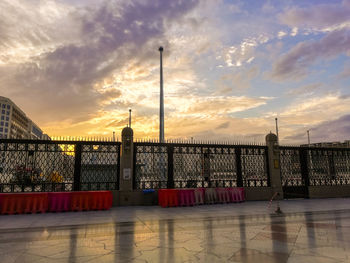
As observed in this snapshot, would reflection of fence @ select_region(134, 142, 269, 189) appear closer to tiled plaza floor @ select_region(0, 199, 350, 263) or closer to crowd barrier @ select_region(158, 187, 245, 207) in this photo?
crowd barrier @ select_region(158, 187, 245, 207)

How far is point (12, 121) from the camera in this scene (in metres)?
125

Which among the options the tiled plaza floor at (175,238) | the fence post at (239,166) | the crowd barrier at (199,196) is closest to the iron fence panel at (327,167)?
the fence post at (239,166)

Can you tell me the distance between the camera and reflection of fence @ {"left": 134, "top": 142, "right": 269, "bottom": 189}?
48.1 feet

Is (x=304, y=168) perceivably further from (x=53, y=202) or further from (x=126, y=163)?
(x=53, y=202)

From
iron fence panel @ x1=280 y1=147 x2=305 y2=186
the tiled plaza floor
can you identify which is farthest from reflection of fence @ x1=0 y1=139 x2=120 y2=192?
iron fence panel @ x1=280 y1=147 x2=305 y2=186

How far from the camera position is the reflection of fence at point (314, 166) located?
18.1 meters

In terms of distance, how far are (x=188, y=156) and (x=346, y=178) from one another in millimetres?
13180

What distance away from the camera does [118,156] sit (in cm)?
1441

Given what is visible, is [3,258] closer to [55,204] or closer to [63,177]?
[55,204]

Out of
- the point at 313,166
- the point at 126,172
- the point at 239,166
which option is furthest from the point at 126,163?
the point at 313,166

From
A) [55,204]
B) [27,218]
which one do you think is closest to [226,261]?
[27,218]

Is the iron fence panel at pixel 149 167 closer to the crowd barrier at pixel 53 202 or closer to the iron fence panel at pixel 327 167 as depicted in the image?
the crowd barrier at pixel 53 202

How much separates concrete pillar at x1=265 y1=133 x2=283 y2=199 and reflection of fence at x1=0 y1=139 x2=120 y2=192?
33.4 ft

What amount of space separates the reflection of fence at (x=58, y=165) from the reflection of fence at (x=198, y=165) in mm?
1666
